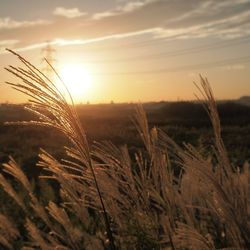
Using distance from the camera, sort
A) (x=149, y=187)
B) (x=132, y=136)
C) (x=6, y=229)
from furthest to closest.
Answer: (x=132, y=136)
(x=6, y=229)
(x=149, y=187)

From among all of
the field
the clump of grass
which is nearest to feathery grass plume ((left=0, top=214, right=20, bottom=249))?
the clump of grass

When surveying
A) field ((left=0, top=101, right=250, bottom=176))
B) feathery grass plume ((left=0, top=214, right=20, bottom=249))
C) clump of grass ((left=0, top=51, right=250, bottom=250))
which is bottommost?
field ((left=0, top=101, right=250, bottom=176))

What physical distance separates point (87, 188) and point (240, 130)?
33.1 meters

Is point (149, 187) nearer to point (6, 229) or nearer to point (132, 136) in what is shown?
point (6, 229)

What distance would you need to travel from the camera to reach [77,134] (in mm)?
1896

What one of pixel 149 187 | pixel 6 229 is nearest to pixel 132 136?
pixel 6 229

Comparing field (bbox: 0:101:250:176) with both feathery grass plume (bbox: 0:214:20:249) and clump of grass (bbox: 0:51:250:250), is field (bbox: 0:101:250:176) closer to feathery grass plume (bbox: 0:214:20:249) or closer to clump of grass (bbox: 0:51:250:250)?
feathery grass plume (bbox: 0:214:20:249)

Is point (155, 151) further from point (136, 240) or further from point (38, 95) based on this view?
point (38, 95)

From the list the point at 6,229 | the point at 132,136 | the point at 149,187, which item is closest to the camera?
the point at 149,187

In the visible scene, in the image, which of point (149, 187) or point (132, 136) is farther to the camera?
point (132, 136)

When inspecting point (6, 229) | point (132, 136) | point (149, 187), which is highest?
point (149, 187)

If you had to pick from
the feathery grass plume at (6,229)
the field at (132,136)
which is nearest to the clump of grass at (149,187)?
the feathery grass plume at (6,229)

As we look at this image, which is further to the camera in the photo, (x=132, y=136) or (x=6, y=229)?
(x=132, y=136)

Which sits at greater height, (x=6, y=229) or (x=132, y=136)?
(x=6, y=229)
